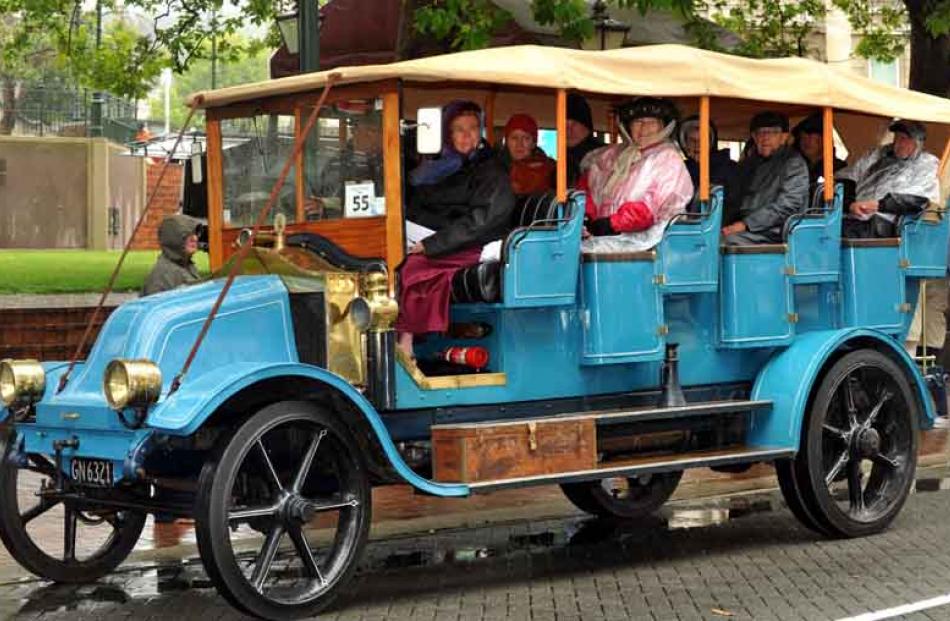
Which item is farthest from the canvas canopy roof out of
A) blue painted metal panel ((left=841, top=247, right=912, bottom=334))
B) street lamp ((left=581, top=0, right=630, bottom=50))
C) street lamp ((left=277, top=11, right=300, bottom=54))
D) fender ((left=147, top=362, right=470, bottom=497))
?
street lamp ((left=581, top=0, right=630, bottom=50))

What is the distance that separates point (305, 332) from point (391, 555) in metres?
1.86

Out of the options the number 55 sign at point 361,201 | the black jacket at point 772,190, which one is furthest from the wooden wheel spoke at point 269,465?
the black jacket at point 772,190

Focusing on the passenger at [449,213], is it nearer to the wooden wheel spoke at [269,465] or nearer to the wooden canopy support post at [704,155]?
the wooden wheel spoke at [269,465]

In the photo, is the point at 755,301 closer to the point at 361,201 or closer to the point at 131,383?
the point at 361,201

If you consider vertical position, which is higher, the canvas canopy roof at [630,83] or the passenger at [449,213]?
the canvas canopy roof at [630,83]

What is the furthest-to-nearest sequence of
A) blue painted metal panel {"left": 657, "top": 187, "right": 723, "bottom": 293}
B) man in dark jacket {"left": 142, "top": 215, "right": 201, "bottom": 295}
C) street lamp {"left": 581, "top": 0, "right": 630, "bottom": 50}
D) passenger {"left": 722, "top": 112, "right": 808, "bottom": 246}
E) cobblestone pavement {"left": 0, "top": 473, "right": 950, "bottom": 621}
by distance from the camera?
street lamp {"left": 581, "top": 0, "right": 630, "bottom": 50}, man in dark jacket {"left": 142, "top": 215, "right": 201, "bottom": 295}, passenger {"left": 722, "top": 112, "right": 808, "bottom": 246}, blue painted metal panel {"left": 657, "top": 187, "right": 723, "bottom": 293}, cobblestone pavement {"left": 0, "top": 473, "right": 950, "bottom": 621}

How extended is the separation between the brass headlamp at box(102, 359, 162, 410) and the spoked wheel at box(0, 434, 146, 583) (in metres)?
0.81

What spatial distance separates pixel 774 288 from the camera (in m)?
10.2

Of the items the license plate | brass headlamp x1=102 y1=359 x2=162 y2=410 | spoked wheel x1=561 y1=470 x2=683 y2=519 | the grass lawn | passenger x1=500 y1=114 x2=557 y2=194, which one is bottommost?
spoked wheel x1=561 y1=470 x2=683 y2=519

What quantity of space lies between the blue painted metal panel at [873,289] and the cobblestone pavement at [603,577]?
1.18 meters

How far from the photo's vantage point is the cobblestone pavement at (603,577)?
8375 millimetres

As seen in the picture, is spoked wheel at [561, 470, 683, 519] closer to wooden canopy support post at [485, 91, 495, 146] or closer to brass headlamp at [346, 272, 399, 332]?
wooden canopy support post at [485, 91, 495, 146]

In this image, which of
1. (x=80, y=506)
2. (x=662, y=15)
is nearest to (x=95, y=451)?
(x=80, y=506)

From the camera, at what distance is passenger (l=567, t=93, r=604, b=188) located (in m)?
10.3
